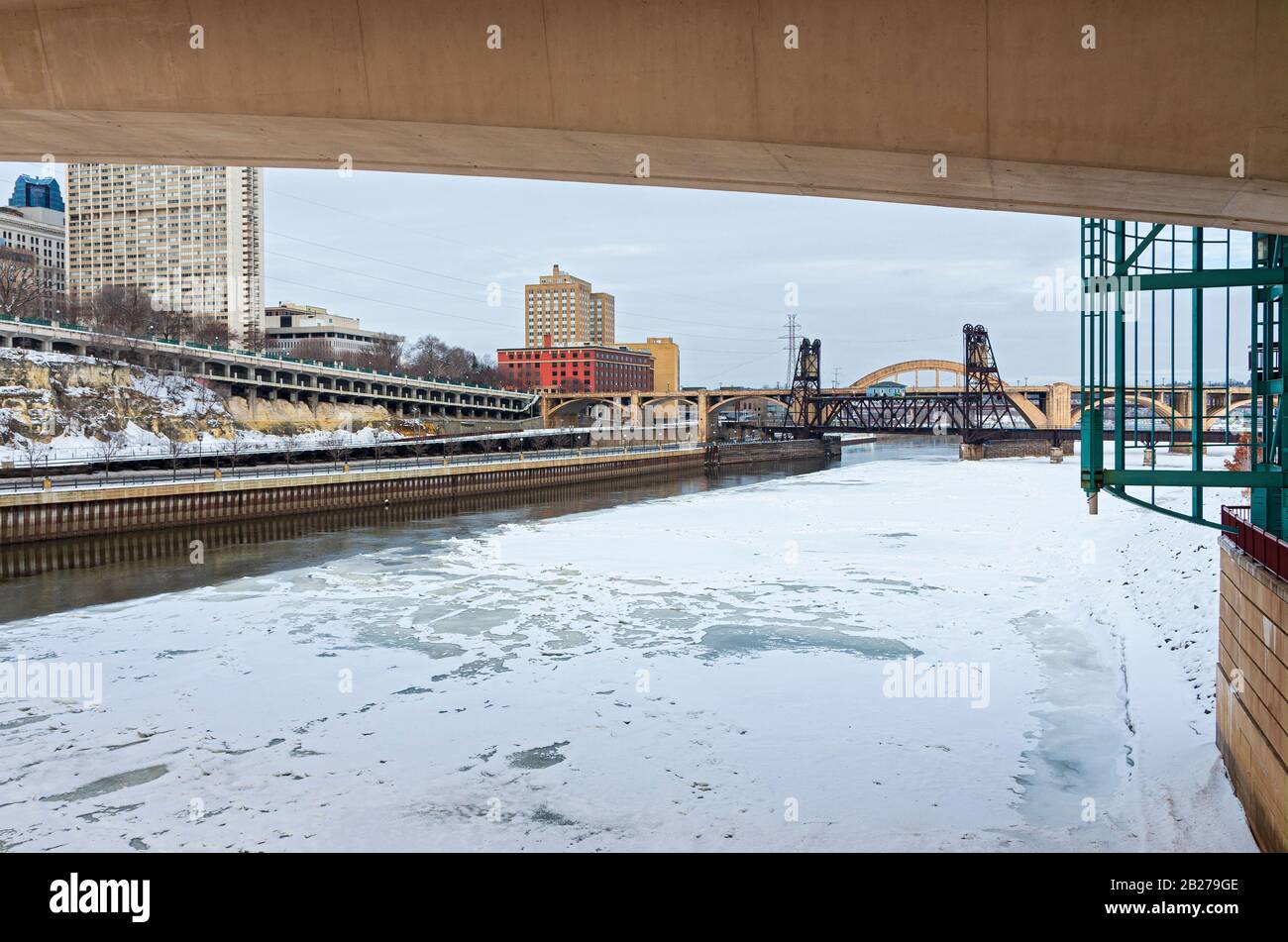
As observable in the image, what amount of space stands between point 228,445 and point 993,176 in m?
64.7

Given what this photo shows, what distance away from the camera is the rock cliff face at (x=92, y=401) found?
54188 millimetres

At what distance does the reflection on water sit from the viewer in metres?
26.9

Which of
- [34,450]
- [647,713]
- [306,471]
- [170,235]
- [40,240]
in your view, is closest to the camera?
[647,713]

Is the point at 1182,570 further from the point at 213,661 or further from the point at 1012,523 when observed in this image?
the point at 213,661

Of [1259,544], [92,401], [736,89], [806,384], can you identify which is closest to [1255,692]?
[1259,544]

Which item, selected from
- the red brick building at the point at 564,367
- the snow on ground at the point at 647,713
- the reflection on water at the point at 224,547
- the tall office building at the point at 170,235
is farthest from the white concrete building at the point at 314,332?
the snow on ground at the point at 647,713

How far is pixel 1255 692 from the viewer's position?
9.84m

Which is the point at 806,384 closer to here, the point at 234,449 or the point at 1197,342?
the point at 234,449

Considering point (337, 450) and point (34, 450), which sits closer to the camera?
point (34, 450)

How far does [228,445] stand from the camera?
208ft

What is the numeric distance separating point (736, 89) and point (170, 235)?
215357 millimetres

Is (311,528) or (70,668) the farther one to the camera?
(311,528)

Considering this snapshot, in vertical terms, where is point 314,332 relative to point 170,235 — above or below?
below
